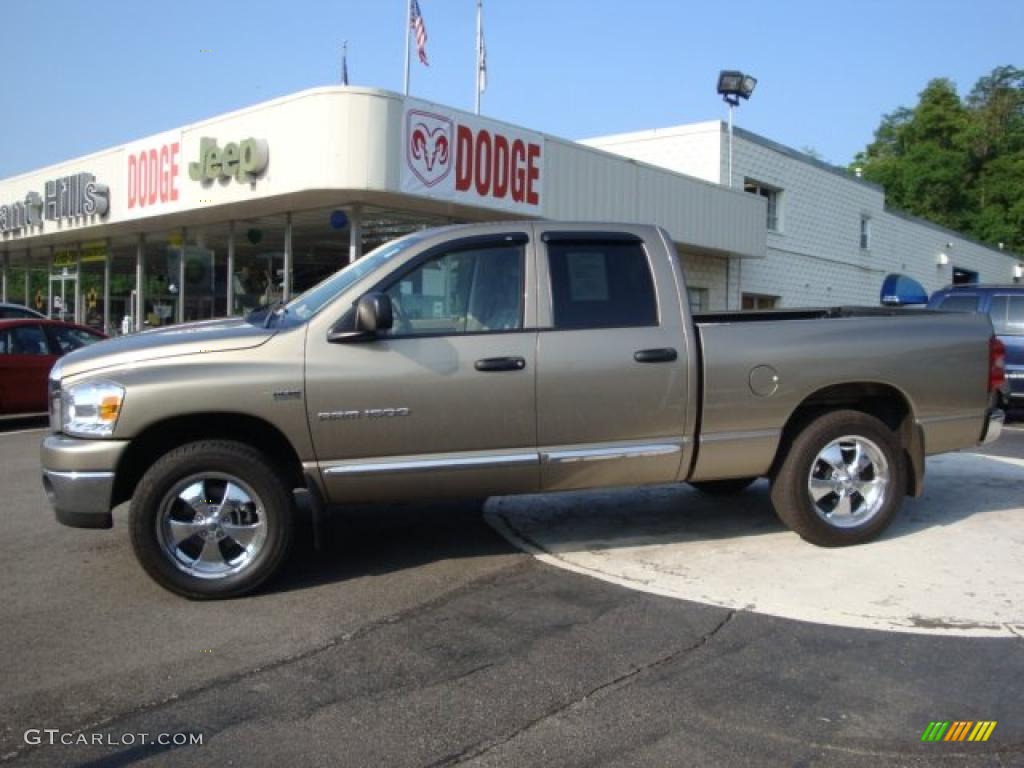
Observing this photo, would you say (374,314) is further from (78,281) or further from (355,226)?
(78,281)

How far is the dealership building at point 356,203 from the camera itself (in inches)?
540

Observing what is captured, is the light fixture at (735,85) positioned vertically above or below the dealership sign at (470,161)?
above

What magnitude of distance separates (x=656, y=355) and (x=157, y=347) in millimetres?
2807

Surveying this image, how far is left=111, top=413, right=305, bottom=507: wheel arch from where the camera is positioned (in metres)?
4.79

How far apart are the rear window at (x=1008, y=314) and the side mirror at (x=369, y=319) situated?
11310mm

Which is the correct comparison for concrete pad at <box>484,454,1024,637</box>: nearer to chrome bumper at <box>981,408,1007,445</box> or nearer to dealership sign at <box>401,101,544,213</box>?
chrome bumper at <box>981,408,1007,445</box>

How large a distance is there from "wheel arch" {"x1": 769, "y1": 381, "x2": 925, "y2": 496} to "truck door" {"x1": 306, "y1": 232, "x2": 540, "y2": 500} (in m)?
1.80

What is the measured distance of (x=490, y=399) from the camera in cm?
500

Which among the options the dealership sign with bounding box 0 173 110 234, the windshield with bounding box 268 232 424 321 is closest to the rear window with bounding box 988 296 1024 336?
the windshield with bounding box 268 232 424 321

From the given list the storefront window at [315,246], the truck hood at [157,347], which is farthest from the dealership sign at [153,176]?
the truck hood at [157,347]

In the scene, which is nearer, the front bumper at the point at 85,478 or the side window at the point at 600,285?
the front bumper at the point at 85,478

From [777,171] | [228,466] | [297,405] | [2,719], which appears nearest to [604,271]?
[297,405]

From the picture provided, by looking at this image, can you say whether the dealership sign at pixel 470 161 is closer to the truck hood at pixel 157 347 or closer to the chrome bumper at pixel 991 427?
the truck hood at pixel 157 347

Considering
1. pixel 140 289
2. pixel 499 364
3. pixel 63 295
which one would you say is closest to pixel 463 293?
pixel 499 364
